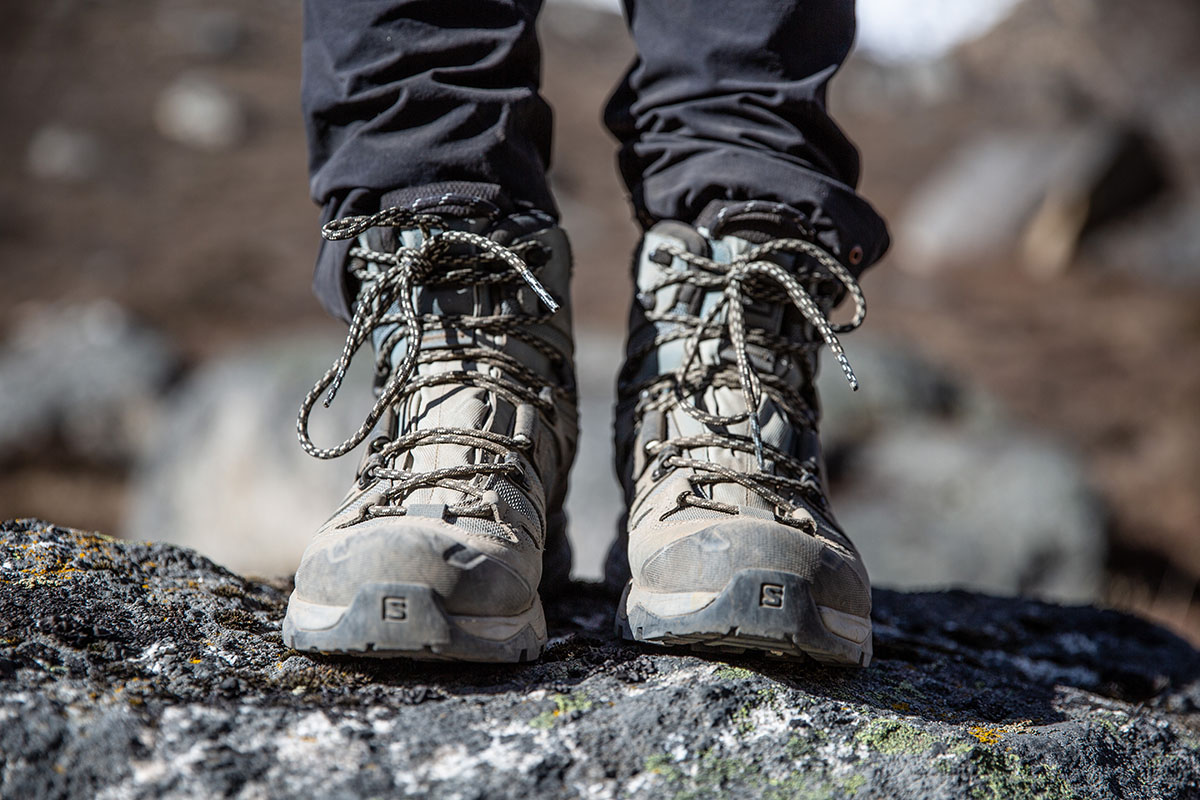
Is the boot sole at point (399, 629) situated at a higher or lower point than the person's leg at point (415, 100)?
lower

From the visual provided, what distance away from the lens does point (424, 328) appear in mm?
1521

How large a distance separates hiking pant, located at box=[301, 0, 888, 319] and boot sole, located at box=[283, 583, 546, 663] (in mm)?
606

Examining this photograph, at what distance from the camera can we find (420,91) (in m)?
1.48

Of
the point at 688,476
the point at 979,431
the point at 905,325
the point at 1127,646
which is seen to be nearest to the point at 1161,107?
the point at 905,325

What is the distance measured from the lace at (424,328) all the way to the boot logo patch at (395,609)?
0.25m

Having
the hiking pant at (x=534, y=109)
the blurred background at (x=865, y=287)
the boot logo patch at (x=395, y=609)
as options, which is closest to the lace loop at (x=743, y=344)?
the hiking pant at (x=534, y=109)

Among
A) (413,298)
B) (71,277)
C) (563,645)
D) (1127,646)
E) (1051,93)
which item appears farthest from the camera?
(1051,93)

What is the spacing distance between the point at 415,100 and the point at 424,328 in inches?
13.5

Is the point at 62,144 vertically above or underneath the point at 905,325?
above

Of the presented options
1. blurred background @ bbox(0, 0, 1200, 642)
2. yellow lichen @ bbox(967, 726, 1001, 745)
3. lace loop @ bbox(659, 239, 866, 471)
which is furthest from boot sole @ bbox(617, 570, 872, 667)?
blurred background @ bbox(0, 0, 1200, 642)

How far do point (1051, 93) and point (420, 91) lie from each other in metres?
13.5

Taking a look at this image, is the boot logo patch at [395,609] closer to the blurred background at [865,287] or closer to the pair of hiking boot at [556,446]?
the pair of hiking boot at [556,446]

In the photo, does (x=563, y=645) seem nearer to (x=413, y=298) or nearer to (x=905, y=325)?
(x=413, y=298)

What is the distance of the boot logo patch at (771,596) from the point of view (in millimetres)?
1188
